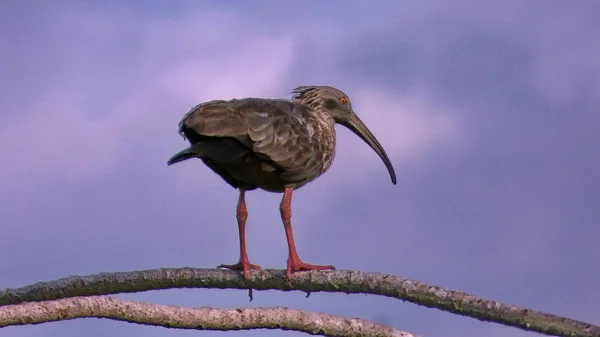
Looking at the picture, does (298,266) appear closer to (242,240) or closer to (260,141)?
(242,240)

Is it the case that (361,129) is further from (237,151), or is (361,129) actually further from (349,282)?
(349,282)

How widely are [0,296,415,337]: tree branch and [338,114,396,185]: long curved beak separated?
418 cm

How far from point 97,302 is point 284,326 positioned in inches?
56.8

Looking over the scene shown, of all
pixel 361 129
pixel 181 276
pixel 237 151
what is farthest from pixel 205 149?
pixel 361 129

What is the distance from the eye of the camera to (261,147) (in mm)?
9031

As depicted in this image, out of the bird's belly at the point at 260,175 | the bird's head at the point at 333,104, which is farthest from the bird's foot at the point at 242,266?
the bird's head at the point at 333,104

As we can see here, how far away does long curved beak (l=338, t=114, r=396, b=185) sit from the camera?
11406 millimetres

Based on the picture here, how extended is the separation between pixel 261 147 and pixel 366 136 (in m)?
2.87

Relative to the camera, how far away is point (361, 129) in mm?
11547

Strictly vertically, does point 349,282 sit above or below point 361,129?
below

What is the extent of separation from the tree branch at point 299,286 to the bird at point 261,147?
201 mm

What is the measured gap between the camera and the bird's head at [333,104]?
1105 cm

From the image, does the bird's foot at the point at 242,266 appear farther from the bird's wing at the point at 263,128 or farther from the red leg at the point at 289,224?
the bird's wing at the point at 263,128

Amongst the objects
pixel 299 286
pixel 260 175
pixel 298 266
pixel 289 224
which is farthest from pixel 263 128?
pixel 299 286
